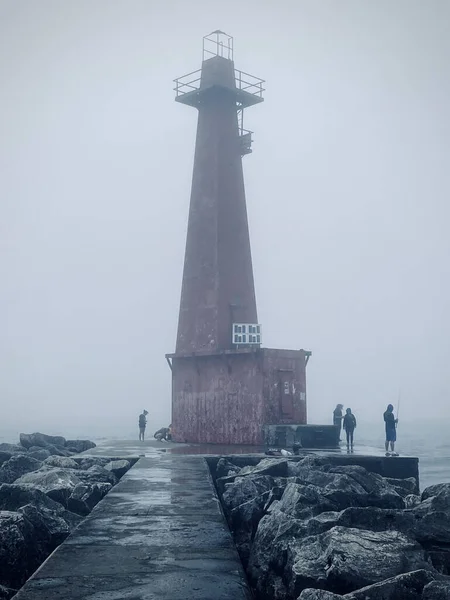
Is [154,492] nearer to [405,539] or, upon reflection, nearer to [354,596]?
[405,539]

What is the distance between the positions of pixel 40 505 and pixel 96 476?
331 centimetres

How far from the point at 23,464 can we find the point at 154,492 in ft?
16.1

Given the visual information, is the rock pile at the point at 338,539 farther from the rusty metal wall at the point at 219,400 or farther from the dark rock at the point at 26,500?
the rusty metal wall at the point at 219,400

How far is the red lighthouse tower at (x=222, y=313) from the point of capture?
18969 millimetres

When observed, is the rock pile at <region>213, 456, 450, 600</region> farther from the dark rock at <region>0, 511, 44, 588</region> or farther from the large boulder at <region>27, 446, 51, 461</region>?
the large boulder at <region>27, 446, 51, 461</region>

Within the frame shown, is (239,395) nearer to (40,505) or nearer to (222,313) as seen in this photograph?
(222,313)

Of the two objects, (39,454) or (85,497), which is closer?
(85,497)

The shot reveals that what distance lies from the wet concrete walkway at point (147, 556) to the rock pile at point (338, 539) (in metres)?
0.61

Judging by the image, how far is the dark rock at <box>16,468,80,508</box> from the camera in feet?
32.4

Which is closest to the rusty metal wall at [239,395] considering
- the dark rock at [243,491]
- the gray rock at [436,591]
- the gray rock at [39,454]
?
the gray rock at [39,454]

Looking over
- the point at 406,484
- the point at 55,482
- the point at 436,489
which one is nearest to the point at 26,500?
the point at 55,482

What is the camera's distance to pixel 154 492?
9.15 meters

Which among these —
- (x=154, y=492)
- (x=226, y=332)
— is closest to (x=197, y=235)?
(x=226, y=332)

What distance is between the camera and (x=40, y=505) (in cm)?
862
